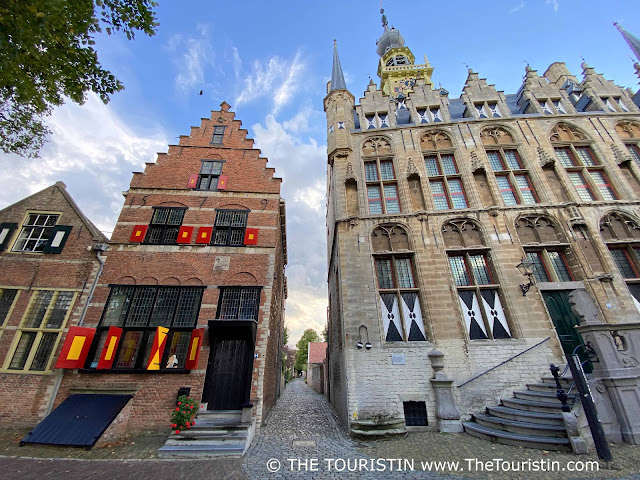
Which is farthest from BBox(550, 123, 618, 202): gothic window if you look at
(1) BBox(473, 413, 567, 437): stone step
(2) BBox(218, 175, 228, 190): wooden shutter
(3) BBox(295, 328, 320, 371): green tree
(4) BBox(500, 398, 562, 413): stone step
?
(3) BBox(295, 328, 320, 371): green tree

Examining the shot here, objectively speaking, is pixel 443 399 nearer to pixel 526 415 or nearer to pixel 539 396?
pixel 526 415

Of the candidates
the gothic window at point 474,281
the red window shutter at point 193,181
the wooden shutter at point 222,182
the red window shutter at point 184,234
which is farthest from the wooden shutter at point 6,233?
the gothic window at point 474,281

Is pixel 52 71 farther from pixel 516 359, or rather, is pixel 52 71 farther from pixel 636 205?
pixel 636 205

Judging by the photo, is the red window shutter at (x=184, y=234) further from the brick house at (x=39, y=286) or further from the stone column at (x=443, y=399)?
the stone column at (x=443, y=399)

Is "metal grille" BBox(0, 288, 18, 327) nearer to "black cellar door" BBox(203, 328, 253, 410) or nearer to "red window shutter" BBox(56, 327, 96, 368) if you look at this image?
"red window shutter" BBox(56, 327, 96, 368)

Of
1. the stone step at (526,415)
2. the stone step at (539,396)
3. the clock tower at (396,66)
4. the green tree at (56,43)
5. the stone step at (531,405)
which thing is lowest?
the stone step at (526,415)

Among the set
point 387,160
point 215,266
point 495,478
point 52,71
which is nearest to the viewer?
point 495,478

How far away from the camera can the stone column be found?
726 cm

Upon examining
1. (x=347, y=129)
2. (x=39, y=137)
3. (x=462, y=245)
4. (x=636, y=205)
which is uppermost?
(x=347, y=129)

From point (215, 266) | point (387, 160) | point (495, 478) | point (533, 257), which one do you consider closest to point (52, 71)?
point (215, 266)

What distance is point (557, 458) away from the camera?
4.86 meters

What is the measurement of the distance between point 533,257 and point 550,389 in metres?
5.04

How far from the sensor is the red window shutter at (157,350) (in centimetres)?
763

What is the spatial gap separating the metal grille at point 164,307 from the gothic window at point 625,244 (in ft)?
54.9
